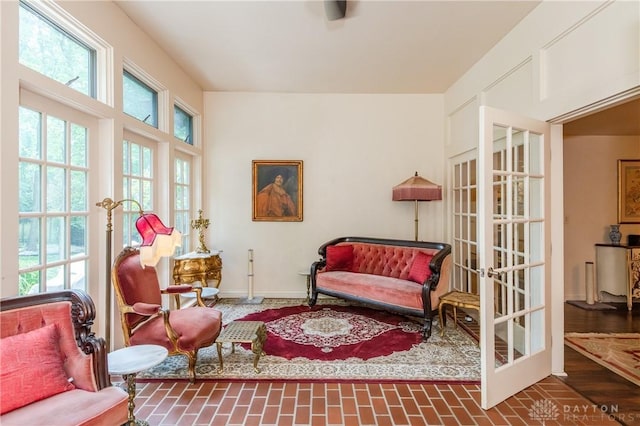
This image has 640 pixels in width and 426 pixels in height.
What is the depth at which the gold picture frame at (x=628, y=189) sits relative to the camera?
4.77 meters

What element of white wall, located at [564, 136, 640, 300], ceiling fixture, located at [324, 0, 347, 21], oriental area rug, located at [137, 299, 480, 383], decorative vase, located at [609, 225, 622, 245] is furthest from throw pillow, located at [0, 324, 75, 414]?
decorative vase, located at [609, 225, 622, 245]

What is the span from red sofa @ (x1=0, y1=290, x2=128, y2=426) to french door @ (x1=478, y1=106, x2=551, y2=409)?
232cm

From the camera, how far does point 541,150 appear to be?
2531 mm

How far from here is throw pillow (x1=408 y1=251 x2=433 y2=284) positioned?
3.66 m

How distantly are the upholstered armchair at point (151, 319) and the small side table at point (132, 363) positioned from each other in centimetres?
30

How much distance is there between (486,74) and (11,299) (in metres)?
4.42

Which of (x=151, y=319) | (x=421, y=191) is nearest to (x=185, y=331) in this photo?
(x=151, y=319)

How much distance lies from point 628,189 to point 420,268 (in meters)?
3.83

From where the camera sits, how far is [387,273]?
4.22 meters

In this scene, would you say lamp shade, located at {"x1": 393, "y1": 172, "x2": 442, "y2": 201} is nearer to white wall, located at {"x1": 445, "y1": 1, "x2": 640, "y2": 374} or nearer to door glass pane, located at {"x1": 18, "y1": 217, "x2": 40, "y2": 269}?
white wall, located at {"x1": 445, "y1": 1, "x2": 640, "y2": 374}

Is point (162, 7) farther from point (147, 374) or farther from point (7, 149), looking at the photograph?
point (147, 374)

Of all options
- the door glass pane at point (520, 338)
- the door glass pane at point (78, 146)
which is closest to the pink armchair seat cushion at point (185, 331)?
the door glass pane at point (78, 146)

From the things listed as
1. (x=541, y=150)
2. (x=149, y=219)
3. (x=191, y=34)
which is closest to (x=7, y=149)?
(x=149, y=219)

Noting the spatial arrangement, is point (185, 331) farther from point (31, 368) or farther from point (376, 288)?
point (376, 288)
